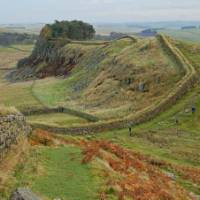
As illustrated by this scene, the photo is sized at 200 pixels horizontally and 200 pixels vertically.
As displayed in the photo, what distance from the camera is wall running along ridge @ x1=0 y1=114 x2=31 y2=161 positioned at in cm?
2300

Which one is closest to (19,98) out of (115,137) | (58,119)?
(58,119)

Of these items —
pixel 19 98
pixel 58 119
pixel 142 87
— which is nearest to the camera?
pixel 58 119

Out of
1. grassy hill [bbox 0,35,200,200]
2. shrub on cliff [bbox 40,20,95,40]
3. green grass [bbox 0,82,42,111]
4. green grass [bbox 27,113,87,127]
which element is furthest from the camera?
shrub on cliff [bbox 40,20,95,40]

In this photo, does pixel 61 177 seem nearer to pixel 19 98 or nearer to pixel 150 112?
pixel 150 112

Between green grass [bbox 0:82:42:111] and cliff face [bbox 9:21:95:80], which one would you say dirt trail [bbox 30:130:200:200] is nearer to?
green grass [bbox 0:82:42:111]

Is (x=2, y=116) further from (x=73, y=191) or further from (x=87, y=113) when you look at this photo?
(x=87, y=113)

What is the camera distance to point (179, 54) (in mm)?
82062

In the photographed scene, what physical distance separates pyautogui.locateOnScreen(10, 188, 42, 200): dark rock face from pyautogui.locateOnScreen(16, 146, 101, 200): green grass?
72 centimetres

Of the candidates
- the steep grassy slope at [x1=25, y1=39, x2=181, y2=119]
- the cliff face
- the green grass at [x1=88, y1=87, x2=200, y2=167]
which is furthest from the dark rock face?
the cliff face

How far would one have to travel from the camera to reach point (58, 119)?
200ft

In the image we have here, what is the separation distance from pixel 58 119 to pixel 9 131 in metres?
37.0

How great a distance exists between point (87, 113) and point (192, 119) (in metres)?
14.7

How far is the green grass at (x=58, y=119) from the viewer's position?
5703cm

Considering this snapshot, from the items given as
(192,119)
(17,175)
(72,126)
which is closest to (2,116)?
(17,175)
